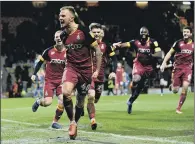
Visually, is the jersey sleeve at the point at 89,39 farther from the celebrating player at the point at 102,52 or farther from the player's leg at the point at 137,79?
the player's leg at the point at 137,79

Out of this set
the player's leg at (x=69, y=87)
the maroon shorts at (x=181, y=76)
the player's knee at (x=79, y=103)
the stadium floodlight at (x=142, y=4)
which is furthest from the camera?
the stadium floodlight at (x=142, y=4)

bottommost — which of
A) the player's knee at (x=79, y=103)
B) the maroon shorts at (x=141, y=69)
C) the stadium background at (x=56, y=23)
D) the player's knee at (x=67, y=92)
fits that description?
the player's knee at (x=79, y=103)

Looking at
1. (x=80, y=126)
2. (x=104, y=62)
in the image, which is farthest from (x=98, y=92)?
(x=80, y=126)

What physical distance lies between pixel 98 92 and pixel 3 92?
19.7 meters

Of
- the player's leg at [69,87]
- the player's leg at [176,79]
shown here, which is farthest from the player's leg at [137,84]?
the player's leg at [69,87]

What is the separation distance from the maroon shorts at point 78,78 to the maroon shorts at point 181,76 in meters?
5.68

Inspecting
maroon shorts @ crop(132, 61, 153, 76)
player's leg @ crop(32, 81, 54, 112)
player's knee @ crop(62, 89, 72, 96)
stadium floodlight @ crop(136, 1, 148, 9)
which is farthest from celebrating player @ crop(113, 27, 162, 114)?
stadium floodlight @ crop(136, 1, 148, 9)

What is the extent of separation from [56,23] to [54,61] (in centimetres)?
2018

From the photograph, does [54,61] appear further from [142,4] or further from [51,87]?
[142,4]

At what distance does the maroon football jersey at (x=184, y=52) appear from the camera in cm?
1345

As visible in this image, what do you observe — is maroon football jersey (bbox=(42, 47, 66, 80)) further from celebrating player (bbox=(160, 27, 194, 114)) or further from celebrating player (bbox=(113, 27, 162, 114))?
celebrating player (bbox=(160, 27, 194, 114))

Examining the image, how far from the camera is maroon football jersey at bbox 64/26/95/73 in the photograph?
26.9 ft

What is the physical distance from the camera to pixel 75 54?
323 inches

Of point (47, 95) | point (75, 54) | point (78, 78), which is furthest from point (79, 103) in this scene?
point (47, 95)
